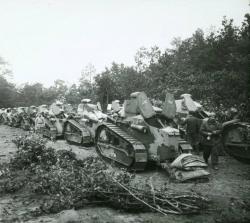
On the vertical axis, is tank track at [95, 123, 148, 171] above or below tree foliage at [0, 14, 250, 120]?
below

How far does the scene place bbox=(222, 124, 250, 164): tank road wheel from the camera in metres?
10.5

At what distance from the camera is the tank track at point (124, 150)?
929 cm

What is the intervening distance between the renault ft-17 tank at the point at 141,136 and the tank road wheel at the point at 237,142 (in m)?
1.88

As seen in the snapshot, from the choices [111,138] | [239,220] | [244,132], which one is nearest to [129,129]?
[111,138]

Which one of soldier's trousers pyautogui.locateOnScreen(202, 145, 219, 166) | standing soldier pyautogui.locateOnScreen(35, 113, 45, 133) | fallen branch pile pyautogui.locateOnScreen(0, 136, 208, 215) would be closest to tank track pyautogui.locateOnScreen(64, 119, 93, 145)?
standing soldier pyautogui.locateOnScreen(35, 113, 45, 133)

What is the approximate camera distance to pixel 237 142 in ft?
35.6

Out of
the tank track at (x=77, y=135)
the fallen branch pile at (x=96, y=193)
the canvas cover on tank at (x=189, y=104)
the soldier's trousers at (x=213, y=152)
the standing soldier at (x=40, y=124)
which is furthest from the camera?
the standing soldier at (x=40, y=124)

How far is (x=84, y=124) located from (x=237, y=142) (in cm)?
653

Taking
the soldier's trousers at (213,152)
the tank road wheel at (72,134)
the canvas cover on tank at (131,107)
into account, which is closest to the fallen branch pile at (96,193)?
the canvas cover on tank at (131,107)

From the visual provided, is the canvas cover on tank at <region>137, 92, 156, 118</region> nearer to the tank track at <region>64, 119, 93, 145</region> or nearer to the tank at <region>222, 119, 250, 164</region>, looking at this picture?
the tank at <region>222, 119, 250, 164</region>

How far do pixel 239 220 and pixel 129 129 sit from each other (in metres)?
5.42

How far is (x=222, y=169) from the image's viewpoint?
10.1 metres

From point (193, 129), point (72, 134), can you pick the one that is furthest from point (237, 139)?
point (72, 134)

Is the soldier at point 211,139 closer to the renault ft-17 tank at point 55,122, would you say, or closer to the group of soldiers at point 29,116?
the renault ft-17 tank at point 55,122
